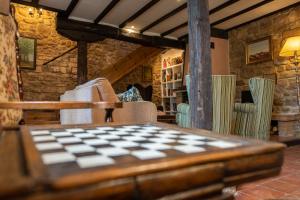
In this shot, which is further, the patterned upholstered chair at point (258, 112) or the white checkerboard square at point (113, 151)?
the patterned upholstered chair at point (258, 112)

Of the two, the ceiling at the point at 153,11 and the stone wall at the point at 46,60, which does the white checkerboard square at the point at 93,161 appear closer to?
the ceiling at the point at 153,11

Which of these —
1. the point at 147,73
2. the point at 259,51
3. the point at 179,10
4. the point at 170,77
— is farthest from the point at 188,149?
the point at 147,73

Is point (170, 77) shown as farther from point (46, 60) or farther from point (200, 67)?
point (200, 67)

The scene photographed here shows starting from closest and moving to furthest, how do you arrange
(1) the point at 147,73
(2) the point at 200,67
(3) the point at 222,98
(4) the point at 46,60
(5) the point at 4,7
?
(5) the point at 4,7, (2) the point at 200,67, (3) the point at 222,98, (4) the point at 46,60, (1) the point at 147,73

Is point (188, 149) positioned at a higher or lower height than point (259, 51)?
lower

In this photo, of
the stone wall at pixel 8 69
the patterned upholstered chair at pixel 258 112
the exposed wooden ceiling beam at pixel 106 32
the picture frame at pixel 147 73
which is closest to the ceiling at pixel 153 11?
the exposed wooden ceiling beam at pixel 106 32

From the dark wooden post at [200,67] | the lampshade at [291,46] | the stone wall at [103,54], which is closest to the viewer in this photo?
the dark wooden post at [200,67]

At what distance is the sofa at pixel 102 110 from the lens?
293 centimetres

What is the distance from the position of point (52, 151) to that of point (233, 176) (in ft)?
1.36

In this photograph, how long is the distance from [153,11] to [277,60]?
292cm

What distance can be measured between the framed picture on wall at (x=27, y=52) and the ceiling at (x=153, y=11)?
33.6 inches

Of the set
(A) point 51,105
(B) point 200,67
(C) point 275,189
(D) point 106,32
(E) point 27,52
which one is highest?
(D) point 106,32

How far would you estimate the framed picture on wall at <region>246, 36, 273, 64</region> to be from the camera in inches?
218

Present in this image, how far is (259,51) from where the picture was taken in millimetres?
5777
